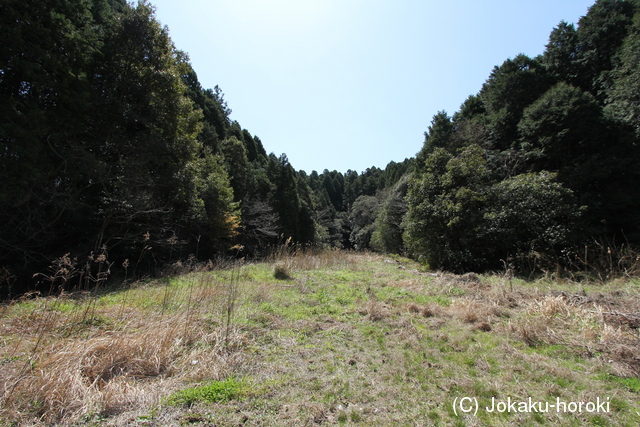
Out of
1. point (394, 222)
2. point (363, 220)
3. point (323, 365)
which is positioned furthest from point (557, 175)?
point (363, 220)

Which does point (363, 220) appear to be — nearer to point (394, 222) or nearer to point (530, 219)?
point (394, 222)

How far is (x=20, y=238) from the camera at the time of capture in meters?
7.50

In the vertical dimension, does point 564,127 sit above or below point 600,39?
below

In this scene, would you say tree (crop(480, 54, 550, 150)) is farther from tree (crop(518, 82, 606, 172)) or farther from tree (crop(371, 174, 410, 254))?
tree (crop(371, 174, 410, 254))

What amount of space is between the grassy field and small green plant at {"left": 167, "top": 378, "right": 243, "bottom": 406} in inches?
0.5

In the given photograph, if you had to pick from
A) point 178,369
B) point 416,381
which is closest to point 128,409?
point 178,369

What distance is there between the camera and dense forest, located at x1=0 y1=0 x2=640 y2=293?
683 cm

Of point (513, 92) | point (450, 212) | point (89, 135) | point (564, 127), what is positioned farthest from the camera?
point (513, 92)

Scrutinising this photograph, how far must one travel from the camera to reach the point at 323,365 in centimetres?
307

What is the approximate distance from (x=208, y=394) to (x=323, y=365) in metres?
1.25

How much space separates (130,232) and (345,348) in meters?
10.2

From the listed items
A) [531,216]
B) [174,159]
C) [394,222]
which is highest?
[174,159]

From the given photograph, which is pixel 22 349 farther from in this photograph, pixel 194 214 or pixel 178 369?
pixel 194 214

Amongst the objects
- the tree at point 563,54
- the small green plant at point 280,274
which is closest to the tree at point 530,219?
the small green plant at point 280,274
